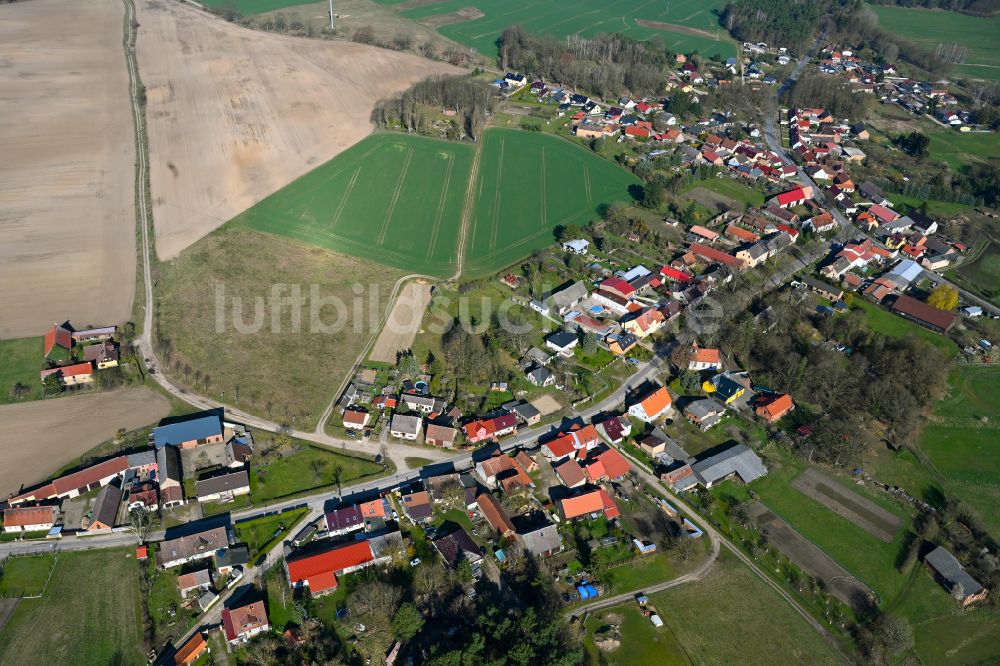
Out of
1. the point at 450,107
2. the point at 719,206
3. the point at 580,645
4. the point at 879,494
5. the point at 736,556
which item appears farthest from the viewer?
the point at 450,107

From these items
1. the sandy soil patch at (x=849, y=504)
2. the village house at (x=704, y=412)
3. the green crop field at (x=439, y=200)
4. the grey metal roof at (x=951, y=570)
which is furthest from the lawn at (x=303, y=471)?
the grey metal roof at (x=951, y=570)

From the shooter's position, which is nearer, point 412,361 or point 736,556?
point 736,556

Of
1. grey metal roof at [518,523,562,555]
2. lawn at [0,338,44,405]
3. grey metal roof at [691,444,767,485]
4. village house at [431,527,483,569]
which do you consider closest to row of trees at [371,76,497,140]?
lawn at [0,338,44,405]

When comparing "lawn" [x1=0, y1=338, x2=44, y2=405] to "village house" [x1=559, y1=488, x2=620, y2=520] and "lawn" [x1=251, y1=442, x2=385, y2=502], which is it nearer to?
"lawn" [x1=251, y1=442, x2=385, y2=502]

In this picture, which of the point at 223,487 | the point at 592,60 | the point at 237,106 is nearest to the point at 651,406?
the point at 223,487

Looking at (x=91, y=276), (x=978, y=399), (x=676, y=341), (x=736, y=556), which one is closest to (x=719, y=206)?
(x=676, y=341)

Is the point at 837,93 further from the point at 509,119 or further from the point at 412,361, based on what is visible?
the point at 412,361

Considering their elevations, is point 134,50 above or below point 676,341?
above
